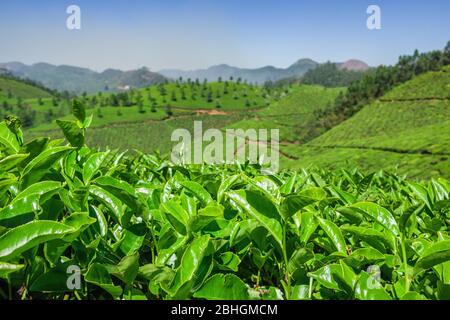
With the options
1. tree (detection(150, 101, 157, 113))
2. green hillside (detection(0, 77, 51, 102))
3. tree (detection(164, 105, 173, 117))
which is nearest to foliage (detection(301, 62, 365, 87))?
tree (detection(150, 101, 157, 113))

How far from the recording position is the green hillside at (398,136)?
28.5 meters

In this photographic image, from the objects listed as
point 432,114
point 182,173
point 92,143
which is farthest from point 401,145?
point 92,143

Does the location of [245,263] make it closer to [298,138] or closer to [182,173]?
[182,173]

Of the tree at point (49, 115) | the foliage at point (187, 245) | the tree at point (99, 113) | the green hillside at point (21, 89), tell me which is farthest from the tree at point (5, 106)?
the foliage at point (187, 245)

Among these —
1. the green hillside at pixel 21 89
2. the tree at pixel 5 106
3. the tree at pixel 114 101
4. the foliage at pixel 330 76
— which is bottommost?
the tree at pixel 5 106

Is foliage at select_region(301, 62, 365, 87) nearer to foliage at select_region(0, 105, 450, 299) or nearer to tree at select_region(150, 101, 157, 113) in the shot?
tree at select_region(150, 101, 157, 113)

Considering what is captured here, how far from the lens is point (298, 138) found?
230 feet

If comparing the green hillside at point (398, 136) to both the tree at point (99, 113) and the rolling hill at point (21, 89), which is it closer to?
the tree at point (99, 113)

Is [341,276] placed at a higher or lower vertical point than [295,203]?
lower

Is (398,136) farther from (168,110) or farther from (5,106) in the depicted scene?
(5,106)

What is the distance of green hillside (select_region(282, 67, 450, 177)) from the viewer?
93.6 feet

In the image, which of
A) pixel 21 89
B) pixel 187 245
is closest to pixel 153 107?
pixel 21 89

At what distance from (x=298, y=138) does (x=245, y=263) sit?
70.0 meters
